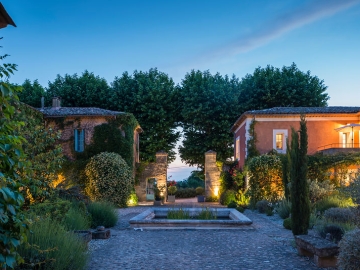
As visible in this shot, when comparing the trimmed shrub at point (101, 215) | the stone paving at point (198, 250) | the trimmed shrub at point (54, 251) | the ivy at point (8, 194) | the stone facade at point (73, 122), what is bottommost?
the stone paving at point (198, 250)

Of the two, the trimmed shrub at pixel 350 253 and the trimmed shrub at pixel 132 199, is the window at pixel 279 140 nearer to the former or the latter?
the trimmed shrub at pixel 132 199

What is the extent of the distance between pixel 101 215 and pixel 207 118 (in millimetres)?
17112

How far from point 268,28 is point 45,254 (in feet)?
49.3

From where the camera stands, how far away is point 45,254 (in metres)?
5.14

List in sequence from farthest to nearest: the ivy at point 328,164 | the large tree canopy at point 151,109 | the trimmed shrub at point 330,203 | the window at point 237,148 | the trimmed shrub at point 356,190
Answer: the large tree canopy at point 151,109, the window at point 237,148, the ivy at point 328,164, the trimmed shrub at point 330,203, the trimmed shrub at point 356,190

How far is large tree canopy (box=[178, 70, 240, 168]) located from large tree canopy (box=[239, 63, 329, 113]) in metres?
1.22

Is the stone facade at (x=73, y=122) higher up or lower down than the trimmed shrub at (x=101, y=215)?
higher up

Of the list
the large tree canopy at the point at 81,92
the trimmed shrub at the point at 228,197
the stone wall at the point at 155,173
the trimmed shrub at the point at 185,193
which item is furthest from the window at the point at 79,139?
the trimmed shrub at the point at 185,193

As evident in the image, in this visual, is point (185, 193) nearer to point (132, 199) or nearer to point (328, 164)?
point (132, 199)

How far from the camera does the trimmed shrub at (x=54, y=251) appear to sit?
16.5 feet

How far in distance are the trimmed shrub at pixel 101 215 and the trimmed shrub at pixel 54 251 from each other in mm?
5242

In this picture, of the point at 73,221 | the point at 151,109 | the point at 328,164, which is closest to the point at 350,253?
the point at 73,221

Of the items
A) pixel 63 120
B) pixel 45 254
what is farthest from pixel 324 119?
pixel 45 254

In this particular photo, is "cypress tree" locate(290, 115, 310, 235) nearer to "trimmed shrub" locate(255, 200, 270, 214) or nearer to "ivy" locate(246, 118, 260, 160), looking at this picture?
"trimmed shrub" locate(255, 200, 270, 214)
